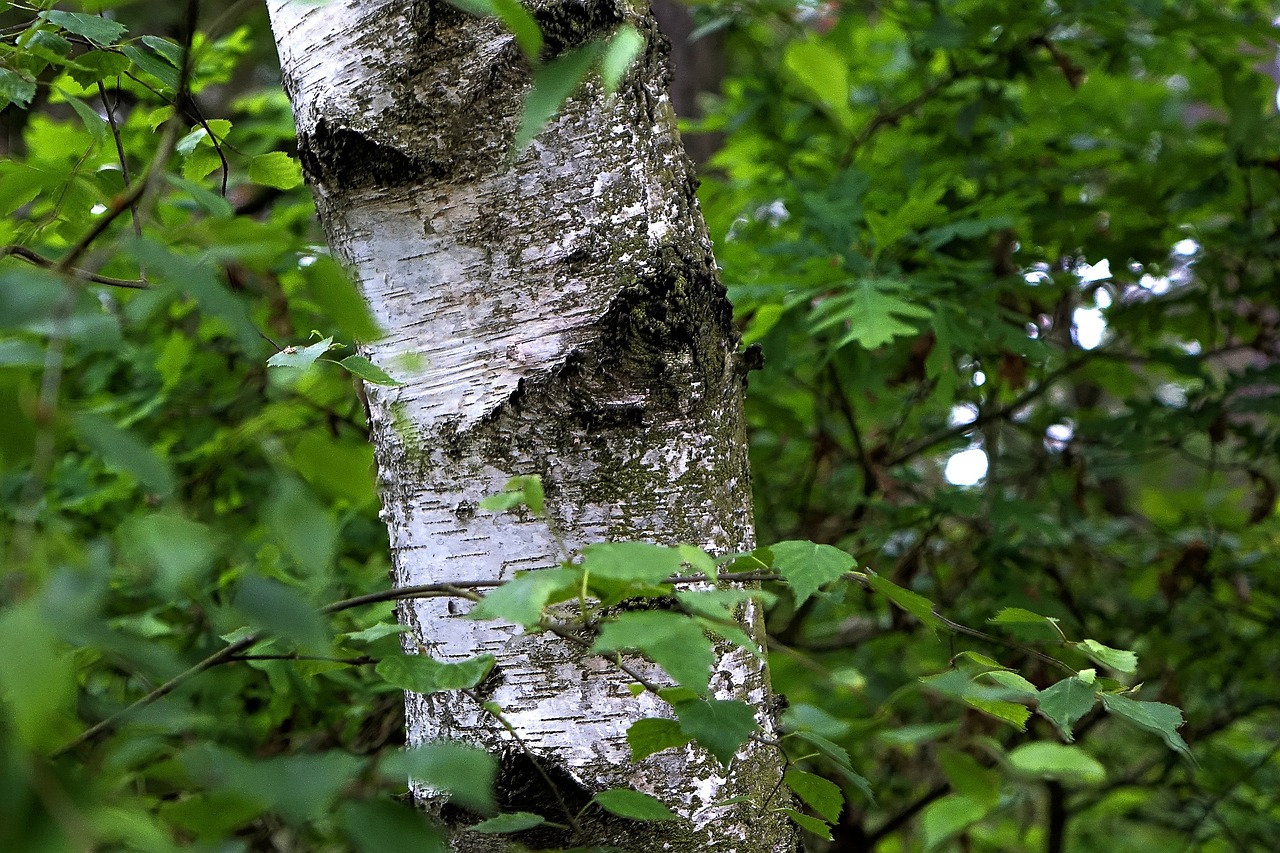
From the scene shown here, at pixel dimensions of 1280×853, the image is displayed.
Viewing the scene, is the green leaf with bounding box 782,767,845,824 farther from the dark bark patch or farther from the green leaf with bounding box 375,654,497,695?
Result: the dark bark patch

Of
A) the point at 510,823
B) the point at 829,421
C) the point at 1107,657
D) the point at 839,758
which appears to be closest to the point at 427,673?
the point at 510,823

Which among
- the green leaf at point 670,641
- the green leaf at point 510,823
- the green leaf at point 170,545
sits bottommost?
the green leaf at point 510,823

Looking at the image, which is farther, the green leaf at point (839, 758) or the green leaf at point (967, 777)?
the green leaf at point (839, 758)

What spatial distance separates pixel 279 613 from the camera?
51cm

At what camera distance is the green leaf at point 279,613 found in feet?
1.65

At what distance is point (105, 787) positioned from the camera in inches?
21.5

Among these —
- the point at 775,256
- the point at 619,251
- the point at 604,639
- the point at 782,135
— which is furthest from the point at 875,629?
the point at 604,639

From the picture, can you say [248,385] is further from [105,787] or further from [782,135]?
[105,787]

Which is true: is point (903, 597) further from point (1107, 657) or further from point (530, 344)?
point (530, 344)

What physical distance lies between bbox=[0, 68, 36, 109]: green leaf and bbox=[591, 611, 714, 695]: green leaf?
93cm

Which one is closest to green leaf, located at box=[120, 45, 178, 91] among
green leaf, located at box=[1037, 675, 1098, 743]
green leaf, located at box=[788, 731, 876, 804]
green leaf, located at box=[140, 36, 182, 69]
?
green leaf, located at box=[140, 36, 182, 69]

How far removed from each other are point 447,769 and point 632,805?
296 millimetres

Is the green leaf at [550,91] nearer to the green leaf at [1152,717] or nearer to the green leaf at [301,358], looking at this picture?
the green leaf at [301,358]

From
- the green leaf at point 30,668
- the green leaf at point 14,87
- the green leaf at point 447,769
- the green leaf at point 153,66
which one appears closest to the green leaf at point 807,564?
the green leaf at point 447,769
